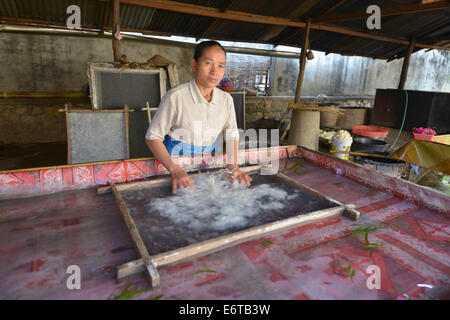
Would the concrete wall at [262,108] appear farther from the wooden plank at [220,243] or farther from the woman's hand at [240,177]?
the wooden plank at [220,243]

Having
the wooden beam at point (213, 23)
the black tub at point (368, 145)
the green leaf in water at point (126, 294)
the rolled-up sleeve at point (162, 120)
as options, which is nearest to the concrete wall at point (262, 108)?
the wooden beam at point (213, 23)

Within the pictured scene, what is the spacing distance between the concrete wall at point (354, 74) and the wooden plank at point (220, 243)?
999cm

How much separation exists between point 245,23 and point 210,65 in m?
5.16

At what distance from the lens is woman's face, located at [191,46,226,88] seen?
198 cm

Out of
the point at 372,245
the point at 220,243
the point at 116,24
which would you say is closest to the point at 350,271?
the point at 372,245

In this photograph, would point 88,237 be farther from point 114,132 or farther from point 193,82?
point 114,132

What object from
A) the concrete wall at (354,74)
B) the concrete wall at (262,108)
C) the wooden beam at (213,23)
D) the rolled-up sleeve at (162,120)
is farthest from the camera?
the concrete wall at (354,74)

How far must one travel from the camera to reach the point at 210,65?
2029mm

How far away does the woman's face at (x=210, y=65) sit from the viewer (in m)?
1.98

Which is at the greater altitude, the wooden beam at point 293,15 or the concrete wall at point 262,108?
the wooden beam at point 293,15

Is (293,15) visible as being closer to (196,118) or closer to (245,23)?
(245,23)

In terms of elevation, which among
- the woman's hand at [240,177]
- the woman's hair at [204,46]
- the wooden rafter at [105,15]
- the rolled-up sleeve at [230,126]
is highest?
the wooden rafter at [105,15]

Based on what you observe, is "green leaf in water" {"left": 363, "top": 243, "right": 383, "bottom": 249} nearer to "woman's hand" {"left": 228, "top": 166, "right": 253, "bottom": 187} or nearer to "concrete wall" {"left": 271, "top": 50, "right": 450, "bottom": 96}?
"woman's hand" {"left": 228, "top": 166, "right": 253, "bottom": 187}

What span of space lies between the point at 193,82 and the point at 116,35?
314 centimetres
